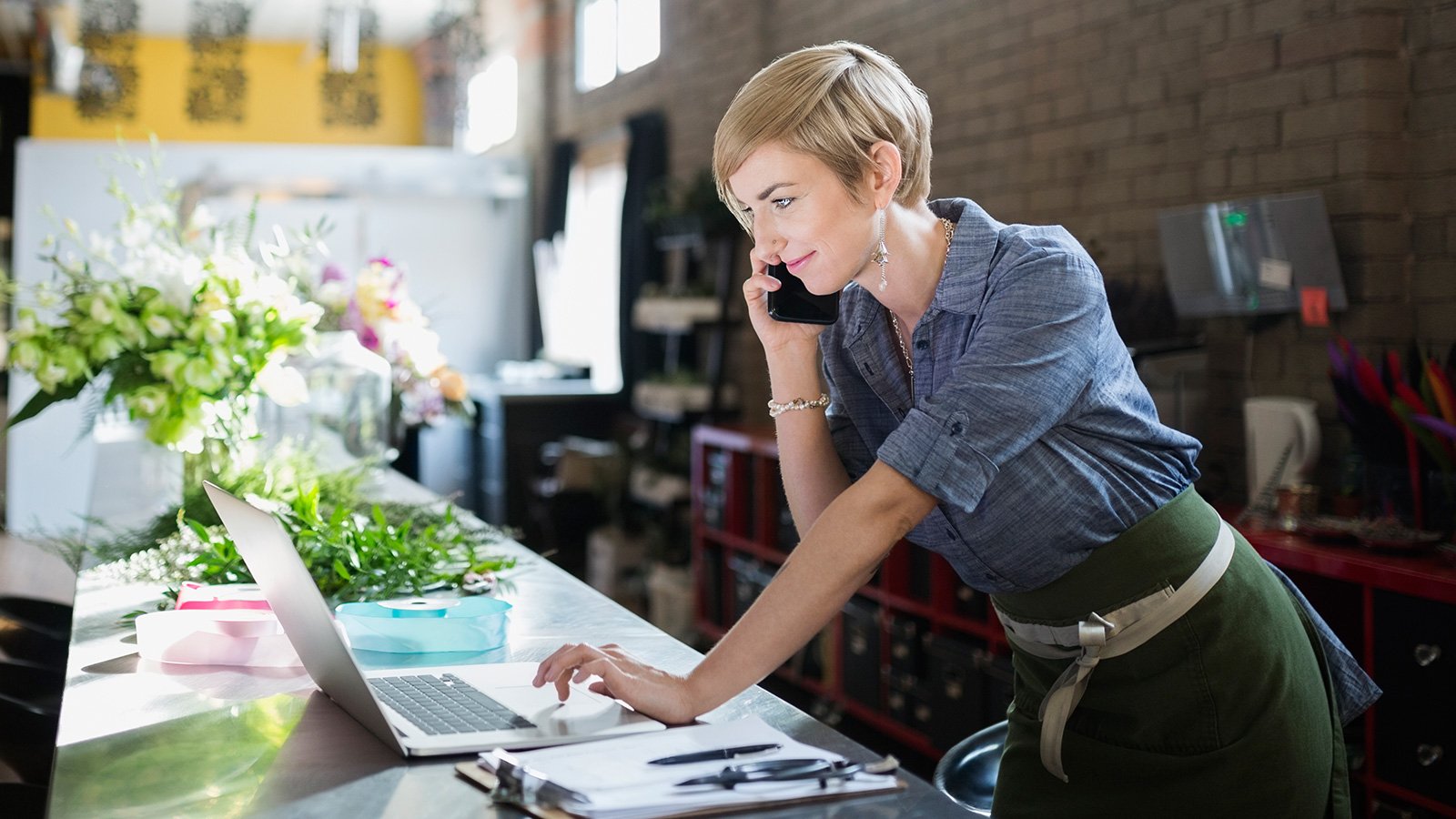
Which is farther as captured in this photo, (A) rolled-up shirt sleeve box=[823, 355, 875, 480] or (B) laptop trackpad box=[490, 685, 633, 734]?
(A) rolled-up shirt sleeve box=[823, 355, 875, 480]

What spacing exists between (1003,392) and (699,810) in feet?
1.68

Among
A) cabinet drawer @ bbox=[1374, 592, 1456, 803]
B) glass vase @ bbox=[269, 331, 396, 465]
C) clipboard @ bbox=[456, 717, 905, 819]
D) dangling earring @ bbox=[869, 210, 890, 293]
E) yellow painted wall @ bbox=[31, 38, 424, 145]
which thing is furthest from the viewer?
yellow painted wall @ bbox=[31, 38, 424, 145]

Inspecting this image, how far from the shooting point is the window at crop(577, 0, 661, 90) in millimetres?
7602

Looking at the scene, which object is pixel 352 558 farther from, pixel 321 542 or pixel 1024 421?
pixel 1024 421

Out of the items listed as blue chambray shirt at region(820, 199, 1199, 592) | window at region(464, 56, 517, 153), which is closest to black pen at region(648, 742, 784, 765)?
blue chambray shirt at region(820, 199, 1199, 592)

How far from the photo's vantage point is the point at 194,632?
5.43 ft

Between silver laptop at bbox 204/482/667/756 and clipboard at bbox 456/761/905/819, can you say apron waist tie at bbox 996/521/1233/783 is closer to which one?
clipboard at bbox 456/761/905/819

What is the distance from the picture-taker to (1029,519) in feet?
4.78

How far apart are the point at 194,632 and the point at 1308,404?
8.47 feet

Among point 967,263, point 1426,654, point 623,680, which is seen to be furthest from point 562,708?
point 1426,654

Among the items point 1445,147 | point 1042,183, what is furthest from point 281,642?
point 1042,183

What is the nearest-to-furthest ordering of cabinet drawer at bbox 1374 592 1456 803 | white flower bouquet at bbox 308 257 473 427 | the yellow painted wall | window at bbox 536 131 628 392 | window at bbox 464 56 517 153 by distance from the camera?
cabinet drawer at bbox 1374 592 1456 803
white flower bouquet at bbox 308 257 473 427
window at bbox 536 131 628 392
window at bbox 464 56 517 153
the yellow painted wall

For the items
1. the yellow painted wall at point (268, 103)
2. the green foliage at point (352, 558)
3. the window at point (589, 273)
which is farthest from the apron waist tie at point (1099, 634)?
the yellow painted wall at point (268, 103)

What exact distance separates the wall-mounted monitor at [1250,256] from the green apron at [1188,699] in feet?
6.16
